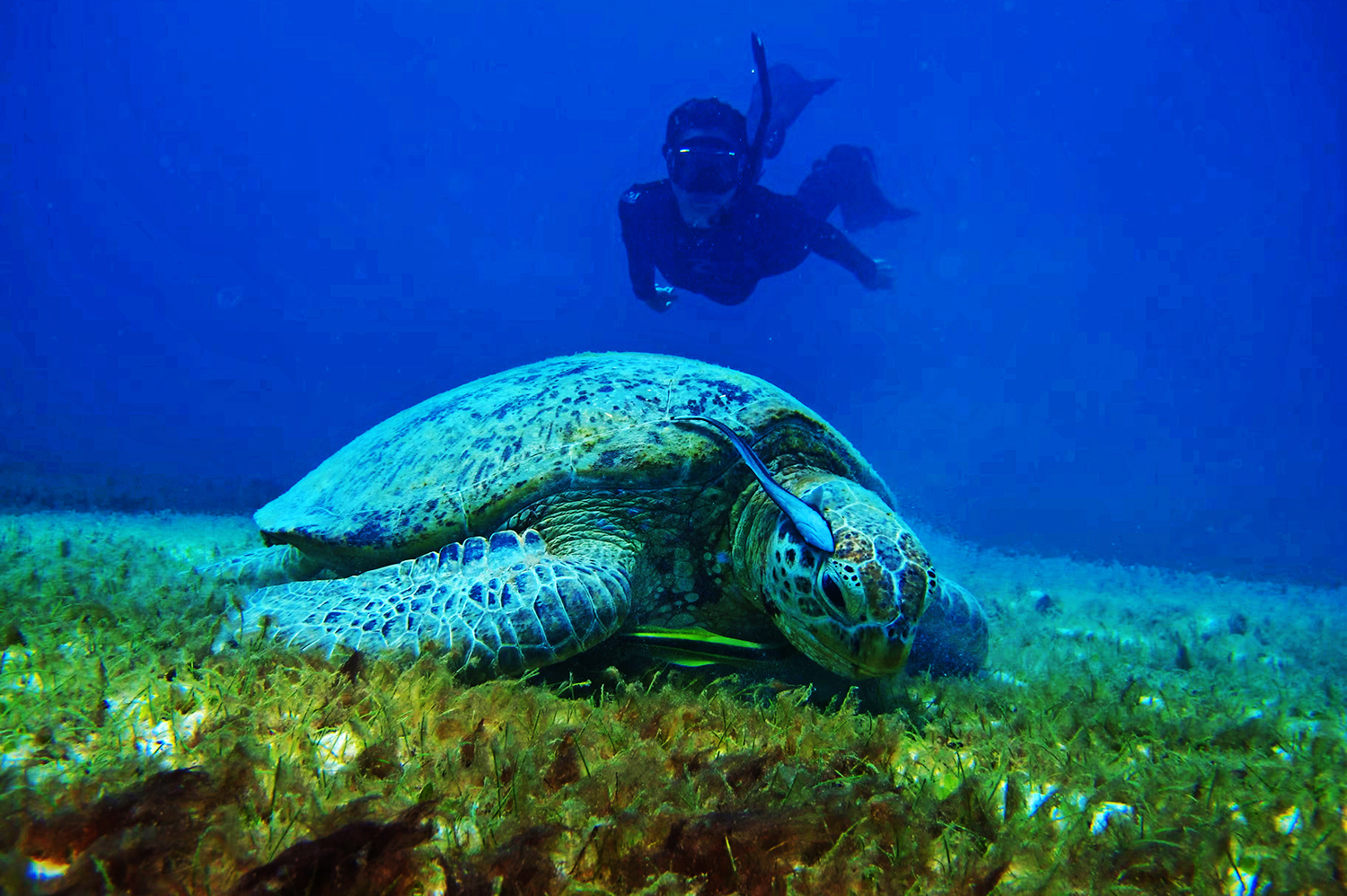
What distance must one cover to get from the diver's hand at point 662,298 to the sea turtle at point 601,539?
7045 millimetres

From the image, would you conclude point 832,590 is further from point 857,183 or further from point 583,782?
point 857,183

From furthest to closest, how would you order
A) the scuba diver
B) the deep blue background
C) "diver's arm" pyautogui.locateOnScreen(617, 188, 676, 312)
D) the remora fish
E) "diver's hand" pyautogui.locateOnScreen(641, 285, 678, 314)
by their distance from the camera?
the deep blue background
"diver's hand" pyautogui.locateOnScreen(641, 285, 678, 314)
"diver's arm" pyautogui.locateOnScreen(617, 188, 676, 312)
the scuba diver
the remora fish

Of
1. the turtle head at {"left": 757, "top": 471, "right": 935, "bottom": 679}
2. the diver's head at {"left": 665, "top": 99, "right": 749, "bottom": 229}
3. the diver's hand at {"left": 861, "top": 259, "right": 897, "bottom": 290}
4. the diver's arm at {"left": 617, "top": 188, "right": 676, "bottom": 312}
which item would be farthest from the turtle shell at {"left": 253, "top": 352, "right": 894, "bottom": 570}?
the diver's hand at {"left": 861, "top": 259, "right": 897, "bottom": 290}

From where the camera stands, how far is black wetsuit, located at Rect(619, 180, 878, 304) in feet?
31.9

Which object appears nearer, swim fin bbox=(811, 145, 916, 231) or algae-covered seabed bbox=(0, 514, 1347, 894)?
algae-covered seabed bbox=(0, 514, 1347, 894)

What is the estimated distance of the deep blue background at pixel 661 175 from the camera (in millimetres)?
51188

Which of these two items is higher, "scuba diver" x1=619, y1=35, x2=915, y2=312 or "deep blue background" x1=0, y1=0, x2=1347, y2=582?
"deep blue background" x1=0, y1=0, x2=1347, y2=582

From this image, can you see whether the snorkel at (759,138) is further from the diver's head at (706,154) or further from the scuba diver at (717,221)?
the diver's head at (706,154)

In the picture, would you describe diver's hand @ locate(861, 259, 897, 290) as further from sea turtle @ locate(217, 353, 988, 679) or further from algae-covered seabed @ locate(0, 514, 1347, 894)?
algae-covered seabed @ locate(0, 514, 1347, 894)

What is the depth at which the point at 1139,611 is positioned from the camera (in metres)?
7.20

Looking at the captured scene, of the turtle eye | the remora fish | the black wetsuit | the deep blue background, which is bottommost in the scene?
the turtle eye

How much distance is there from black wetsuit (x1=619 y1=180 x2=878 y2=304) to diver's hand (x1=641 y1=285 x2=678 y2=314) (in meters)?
0.08

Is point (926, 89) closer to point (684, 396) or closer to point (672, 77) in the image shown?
point (672, 77)

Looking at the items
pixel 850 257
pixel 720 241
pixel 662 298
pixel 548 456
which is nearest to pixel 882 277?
pixel 850 257
